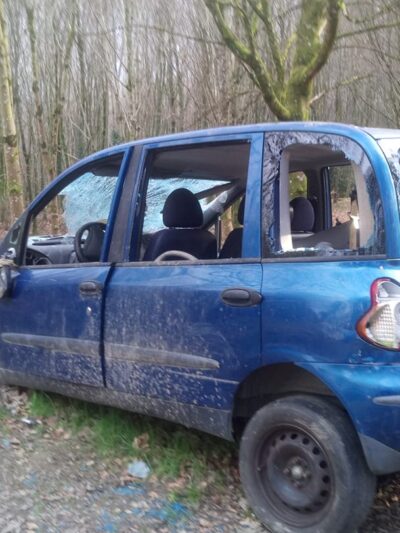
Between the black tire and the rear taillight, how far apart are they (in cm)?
46

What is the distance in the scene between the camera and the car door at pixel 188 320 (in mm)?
3266

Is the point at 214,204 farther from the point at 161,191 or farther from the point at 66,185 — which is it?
the point at 66,185

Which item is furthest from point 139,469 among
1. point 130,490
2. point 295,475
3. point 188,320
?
point 295,475

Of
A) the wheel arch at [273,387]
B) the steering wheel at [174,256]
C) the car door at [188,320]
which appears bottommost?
the wheel arch at [273,387]

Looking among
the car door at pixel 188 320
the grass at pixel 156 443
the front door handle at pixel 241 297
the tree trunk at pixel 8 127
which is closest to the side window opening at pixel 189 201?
the car door at pixel 188 320

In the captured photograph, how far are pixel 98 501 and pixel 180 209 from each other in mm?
1924

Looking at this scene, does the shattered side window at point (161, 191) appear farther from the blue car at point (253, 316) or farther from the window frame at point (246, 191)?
the window frame at point (246, 191)

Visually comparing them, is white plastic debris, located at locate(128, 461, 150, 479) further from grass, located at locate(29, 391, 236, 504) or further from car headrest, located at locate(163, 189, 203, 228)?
car headrest, located at locate(163, 189, 203, 228)

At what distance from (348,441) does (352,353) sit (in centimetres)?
41

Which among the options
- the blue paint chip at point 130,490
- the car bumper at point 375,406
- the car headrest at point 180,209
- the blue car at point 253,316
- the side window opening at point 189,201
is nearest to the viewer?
the car bumper at point 375,406

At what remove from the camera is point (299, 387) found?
322 centimetres

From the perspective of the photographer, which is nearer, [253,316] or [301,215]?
[253,316]

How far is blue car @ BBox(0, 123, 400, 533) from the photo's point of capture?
9.37 feet

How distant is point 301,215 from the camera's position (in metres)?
4.37
